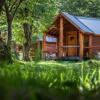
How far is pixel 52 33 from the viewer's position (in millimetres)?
39812

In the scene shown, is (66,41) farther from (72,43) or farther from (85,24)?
(85,24)

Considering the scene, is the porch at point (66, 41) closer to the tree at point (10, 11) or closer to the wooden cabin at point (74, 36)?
the wooden cabin at point (74, 36)

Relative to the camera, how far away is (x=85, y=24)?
36219mm

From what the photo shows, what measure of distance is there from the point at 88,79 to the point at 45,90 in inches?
15.3

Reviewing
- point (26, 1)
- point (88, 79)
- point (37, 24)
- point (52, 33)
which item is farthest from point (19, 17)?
point (88, 79)

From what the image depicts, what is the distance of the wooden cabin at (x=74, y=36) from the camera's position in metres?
34.5

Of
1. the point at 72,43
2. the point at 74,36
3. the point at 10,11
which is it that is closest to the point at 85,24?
the point at 74,36

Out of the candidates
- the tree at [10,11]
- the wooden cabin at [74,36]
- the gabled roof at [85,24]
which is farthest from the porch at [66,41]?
the tree at [10,11]

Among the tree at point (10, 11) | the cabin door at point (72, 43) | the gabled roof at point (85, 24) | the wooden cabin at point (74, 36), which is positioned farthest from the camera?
the cabin door at point (72, 43)

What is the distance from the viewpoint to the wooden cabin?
113 ft

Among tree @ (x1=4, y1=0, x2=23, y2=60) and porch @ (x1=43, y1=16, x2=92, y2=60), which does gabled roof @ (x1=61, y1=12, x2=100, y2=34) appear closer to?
porch @ (x1=43, y1=16, x2=92, y2=60)

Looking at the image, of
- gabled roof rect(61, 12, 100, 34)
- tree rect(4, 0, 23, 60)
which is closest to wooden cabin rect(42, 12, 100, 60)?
gabled roof rect(61, 12, 100, 34)

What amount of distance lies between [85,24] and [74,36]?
280 cm

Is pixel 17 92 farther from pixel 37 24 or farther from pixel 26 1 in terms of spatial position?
pixel 37 24
